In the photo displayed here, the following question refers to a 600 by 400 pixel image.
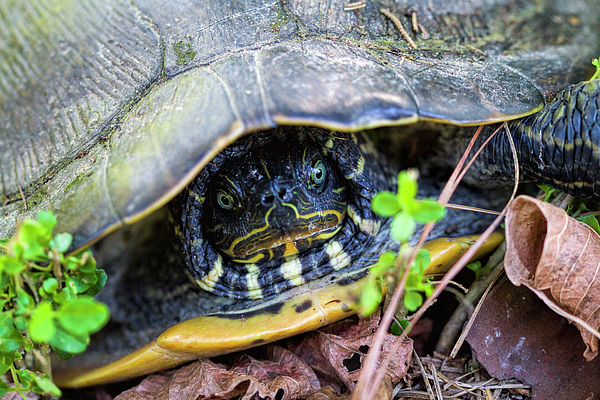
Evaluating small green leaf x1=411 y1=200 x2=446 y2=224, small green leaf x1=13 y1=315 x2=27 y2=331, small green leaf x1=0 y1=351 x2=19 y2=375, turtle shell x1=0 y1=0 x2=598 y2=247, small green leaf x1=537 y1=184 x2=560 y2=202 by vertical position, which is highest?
turtle shell x1=0 y1=0 x2=598 y2=247

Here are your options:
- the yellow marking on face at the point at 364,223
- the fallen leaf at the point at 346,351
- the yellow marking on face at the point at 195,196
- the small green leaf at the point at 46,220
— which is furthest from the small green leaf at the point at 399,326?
the small green leaf at the point at 46,220

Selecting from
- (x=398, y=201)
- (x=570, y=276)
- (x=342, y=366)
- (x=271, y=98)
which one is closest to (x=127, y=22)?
(x=271, y=98)

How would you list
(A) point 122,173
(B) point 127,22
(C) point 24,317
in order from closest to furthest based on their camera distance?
(C) point 24,317, (A) point 122,173, (B) point 127,22

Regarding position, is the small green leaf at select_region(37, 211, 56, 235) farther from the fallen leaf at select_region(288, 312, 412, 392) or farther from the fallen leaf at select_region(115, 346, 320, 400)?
the fallen leaf at select_region(288, 312, 412, 392)

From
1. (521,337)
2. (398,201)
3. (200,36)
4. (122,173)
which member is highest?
(200,36)

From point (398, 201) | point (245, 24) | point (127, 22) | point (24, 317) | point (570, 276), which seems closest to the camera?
point (398, 201)

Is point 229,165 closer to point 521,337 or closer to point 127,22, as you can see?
point 127,22

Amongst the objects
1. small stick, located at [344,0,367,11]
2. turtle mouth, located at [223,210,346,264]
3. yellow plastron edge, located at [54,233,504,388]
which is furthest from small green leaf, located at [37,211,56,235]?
small stick, located at [344,0,367,11]
